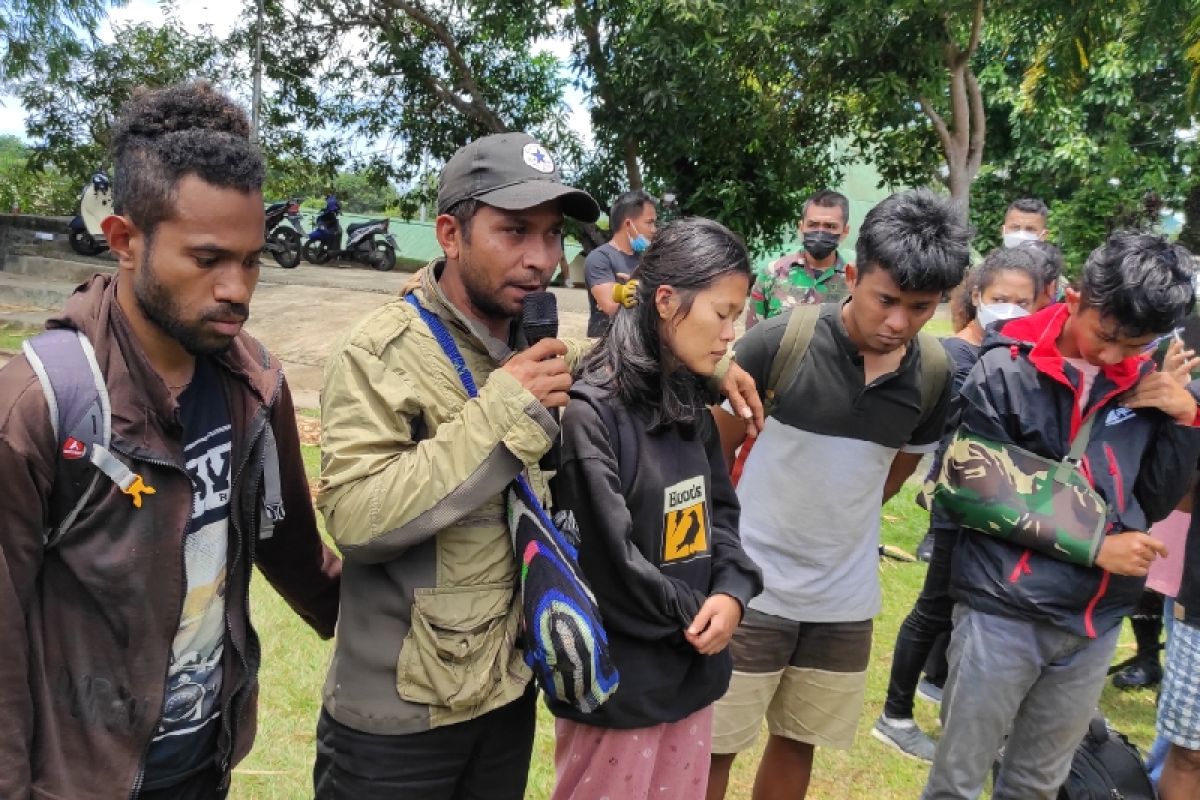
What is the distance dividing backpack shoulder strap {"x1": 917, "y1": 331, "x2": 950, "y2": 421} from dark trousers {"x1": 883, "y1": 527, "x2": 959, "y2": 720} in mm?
1229

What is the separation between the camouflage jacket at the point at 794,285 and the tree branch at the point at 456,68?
27.1 feet

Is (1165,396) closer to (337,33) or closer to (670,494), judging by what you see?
A: (670,494)

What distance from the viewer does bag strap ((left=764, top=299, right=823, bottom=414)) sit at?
8.75 ft

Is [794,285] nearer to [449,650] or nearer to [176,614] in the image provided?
[449,650]

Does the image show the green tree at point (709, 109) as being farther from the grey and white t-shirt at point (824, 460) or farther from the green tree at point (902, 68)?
the grey and white t-shirt at point (824, 460)

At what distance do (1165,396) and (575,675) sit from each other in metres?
1.77

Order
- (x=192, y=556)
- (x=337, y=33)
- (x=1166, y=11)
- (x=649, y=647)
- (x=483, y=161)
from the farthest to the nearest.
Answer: (x=337, y=33)
(x=1166, y=11)
(x=649, y=647)
(x=483, y=161)
(x=192, y=556)

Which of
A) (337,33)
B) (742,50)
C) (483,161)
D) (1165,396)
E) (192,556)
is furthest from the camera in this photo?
(337,33)

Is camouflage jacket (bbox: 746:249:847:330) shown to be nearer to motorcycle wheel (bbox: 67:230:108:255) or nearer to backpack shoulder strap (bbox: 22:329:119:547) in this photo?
backpack shoulder strap (bbox: 22:329:119:547)

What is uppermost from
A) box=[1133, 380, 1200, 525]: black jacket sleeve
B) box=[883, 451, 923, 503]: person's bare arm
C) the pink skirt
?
box=[1133, 380, 1200, 525]: black jacket sleeve

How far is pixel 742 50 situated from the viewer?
420 inches

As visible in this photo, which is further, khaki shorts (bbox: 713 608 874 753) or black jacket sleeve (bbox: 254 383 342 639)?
khaki shorts (bbox: 713 608 874 753)

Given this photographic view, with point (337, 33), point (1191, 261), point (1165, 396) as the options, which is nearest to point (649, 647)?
point (1165, 396)

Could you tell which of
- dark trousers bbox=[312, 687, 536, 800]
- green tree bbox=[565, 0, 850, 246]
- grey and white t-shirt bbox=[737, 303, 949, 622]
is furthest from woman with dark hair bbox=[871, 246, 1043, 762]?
green tree bbox=[565, 0, 850, 246]
